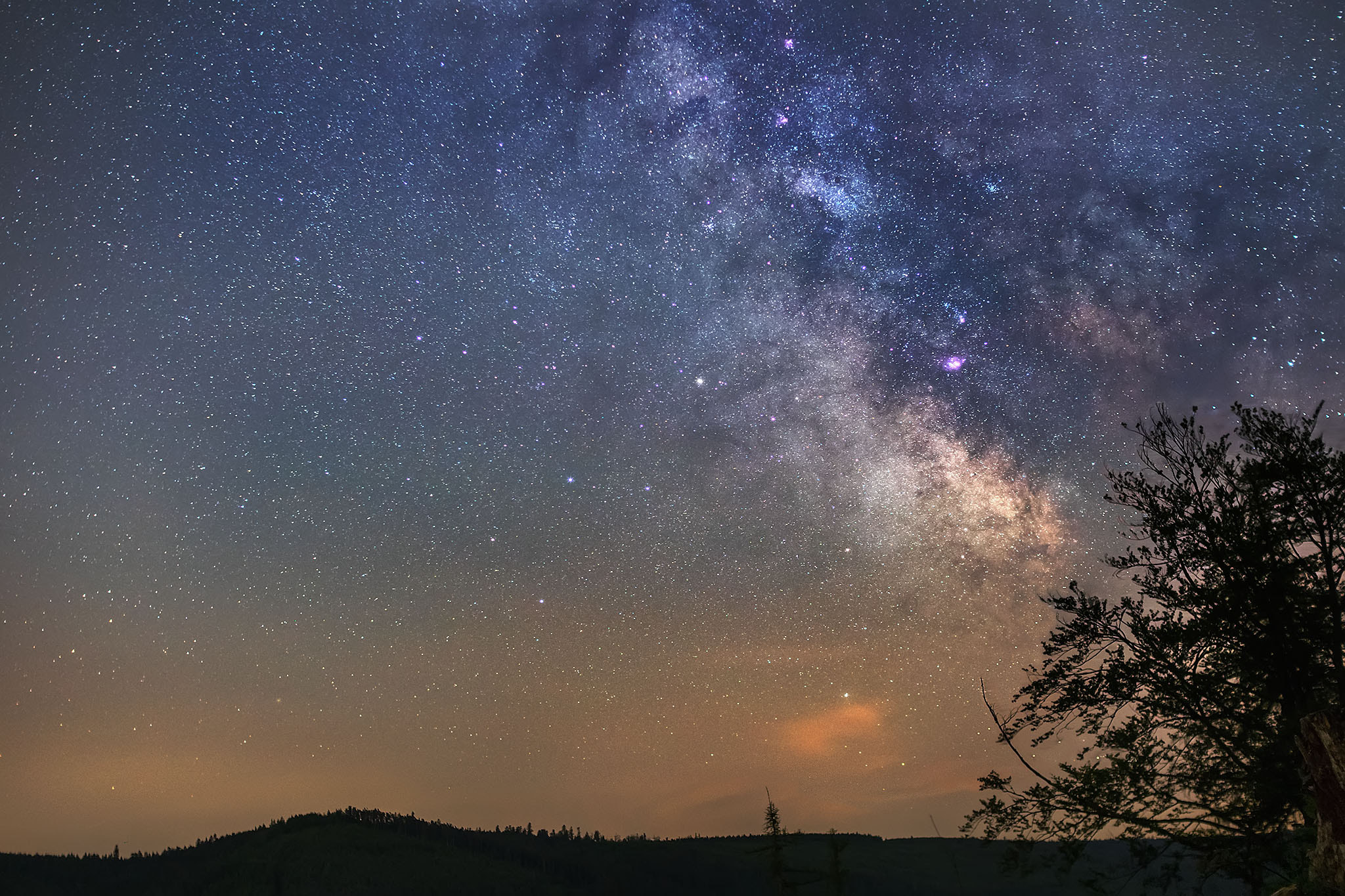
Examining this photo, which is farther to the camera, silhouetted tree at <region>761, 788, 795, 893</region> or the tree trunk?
silhouetted tree at <region>761, 788, 795, 893</region>

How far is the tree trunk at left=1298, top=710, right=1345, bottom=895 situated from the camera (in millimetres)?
12594

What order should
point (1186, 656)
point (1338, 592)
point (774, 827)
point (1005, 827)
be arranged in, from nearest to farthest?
point (1338, 592) < point (1186, 656) < point (1005, 827) < point (774, 827)

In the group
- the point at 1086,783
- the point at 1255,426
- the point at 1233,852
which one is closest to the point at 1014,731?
the point at 1086,783

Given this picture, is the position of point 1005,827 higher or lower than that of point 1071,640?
lower

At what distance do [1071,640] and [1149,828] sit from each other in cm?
355

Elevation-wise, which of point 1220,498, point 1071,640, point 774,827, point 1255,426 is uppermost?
point 1255,426

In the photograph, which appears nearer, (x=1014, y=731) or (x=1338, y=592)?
(x=1338, y=592)

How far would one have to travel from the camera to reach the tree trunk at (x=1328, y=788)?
12.6 m

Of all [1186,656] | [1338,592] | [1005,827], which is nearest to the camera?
[1338,592]

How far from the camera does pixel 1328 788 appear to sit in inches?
508

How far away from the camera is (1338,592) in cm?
1448

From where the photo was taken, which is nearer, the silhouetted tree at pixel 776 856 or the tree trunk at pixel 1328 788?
the tree trunk at pixel 1328 788

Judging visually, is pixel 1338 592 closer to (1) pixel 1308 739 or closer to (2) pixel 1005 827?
(1) pixel 1308 739

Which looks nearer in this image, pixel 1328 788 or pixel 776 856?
pixel 1328 788
